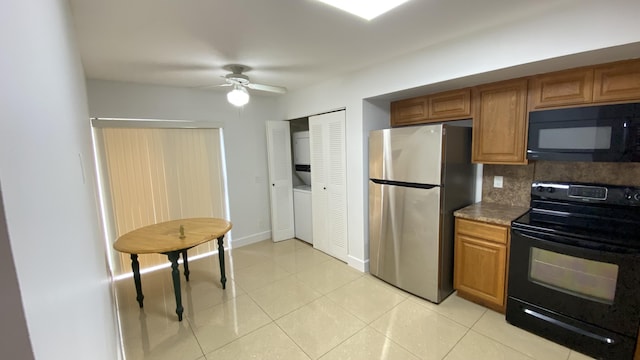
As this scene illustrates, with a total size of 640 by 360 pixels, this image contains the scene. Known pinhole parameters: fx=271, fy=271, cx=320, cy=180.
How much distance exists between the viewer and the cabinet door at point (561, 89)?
199 cm

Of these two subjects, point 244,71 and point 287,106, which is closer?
point 244,71

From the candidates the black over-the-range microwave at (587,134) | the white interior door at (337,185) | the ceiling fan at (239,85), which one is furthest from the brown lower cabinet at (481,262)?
the ceiling fan at (239,85)

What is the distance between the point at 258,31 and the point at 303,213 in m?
2.89

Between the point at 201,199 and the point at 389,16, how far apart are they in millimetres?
3273

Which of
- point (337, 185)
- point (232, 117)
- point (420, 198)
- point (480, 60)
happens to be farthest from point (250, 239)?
point (480, 60)

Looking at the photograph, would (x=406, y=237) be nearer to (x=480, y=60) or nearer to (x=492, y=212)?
(x=492, y=212)

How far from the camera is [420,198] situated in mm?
2605

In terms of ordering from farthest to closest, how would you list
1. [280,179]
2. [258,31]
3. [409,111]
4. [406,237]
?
[280,179], [409,111], [406,237], [258,31]

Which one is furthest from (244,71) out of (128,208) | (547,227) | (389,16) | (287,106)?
(547,227)

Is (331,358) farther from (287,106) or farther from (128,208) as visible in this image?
(287,106)

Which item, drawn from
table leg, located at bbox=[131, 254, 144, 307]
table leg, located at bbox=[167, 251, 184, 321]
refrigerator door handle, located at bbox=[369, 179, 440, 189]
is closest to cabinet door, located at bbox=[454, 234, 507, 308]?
refrigerator door handle, located at bbox=[369, 179, 440, 189]

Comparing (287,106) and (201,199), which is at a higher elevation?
(287,106)

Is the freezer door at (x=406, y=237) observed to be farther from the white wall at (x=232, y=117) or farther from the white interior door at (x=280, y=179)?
the white wall at (x=232, y=117)

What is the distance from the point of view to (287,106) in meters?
4.23
